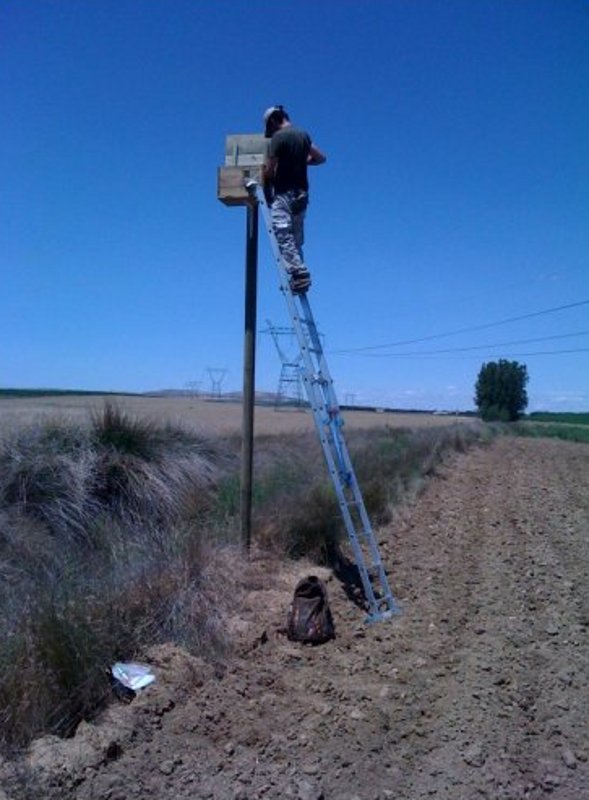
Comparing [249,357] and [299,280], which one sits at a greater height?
[299,280]

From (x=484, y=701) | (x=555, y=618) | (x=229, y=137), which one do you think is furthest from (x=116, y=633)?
(x=229, y=137)

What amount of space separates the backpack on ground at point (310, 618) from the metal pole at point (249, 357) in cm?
220

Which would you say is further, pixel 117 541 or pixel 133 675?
pixel 117 541

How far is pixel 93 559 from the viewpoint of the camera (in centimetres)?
893

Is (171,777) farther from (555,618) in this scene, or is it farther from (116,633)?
(555,618)

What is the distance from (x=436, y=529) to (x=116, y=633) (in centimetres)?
710

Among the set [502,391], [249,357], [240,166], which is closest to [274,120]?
[240,166]

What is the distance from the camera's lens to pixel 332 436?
8.38 metres

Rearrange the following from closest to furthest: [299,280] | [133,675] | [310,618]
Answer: [133,675]
[310,618]
[299,280]

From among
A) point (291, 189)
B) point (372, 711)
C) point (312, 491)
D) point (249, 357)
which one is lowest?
point (372, 711)

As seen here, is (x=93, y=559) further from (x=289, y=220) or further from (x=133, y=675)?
(x=289, y=220)

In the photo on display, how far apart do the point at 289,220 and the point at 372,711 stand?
4885 mm

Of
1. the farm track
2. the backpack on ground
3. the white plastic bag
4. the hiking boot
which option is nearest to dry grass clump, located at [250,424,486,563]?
the farm track

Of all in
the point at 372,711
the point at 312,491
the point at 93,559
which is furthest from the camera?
the point at 312,491
